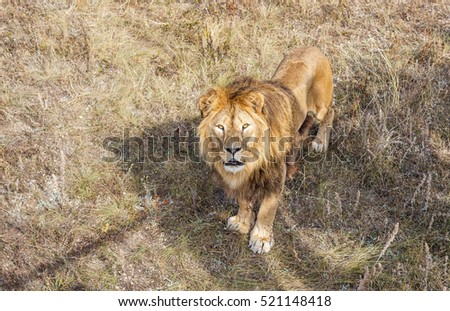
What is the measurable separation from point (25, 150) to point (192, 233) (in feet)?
7.07

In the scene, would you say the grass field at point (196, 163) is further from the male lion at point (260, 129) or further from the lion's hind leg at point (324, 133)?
the male lion at point (260, 129)

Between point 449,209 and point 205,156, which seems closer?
point 205,156

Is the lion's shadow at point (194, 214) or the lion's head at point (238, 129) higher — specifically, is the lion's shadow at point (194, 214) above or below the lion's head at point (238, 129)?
below

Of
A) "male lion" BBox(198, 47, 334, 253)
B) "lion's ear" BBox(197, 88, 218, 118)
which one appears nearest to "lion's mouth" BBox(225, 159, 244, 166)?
"male lion" BBox(198, 47, 334, 253)

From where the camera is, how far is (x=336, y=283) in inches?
164

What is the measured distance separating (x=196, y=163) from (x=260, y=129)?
5.60ft

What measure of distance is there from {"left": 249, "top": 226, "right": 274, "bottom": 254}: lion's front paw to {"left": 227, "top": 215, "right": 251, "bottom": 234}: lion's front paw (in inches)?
6.3

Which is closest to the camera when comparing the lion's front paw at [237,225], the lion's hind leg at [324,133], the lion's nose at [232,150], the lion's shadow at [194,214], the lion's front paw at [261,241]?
the lion's nose at [232,150]

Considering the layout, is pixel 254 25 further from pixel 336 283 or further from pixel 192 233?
pixel 336 283

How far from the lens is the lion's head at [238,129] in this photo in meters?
3.59

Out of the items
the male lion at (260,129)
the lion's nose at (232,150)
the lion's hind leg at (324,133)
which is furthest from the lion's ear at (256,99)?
the lion's hind leg at (324,133)

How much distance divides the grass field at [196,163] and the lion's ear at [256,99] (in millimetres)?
1358

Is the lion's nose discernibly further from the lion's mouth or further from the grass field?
the grass field

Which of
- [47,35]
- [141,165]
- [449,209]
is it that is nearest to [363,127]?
[449,209]
